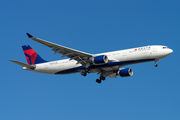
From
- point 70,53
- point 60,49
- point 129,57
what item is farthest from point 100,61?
point 60,49

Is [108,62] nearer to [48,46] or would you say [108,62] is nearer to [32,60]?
[48,46]

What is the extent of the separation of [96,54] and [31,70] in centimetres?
1209

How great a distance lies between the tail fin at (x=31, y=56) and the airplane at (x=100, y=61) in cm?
153

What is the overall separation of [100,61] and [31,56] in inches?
603

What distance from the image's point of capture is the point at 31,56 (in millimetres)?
50438

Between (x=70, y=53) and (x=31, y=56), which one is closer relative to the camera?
(x=70, y=53)

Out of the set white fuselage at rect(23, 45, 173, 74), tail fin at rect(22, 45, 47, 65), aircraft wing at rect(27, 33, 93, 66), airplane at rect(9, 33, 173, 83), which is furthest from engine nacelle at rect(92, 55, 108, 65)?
tail fin at rect(22, 45, 47, 65)

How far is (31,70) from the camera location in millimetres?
47938

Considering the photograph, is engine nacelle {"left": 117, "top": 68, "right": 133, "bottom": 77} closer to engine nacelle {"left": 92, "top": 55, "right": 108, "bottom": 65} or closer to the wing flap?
engine nacelle {"left": 92, "top": 55, "right": 108, "bottom": 65}

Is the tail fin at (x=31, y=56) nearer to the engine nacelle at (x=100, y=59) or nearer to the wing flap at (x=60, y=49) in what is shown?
the wing flap at (x=60, y=49)

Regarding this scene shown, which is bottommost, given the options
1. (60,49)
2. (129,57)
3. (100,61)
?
(100,61)

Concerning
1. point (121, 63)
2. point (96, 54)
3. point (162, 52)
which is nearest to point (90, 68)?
point (96, 54)

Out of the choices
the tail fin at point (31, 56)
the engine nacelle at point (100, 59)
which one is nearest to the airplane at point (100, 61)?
the engine nacelle at point (100, 59)

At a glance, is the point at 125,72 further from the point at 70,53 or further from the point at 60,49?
the point at 60,49
